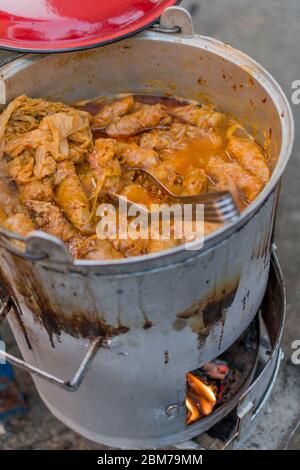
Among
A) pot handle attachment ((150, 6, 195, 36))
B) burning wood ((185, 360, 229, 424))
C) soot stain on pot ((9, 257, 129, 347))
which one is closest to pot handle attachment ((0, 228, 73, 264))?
soot stain on pot ((9, 257, 129, 347))

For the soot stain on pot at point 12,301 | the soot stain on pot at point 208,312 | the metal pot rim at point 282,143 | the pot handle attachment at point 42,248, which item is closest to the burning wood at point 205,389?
the soot stain on pot at point 208,312

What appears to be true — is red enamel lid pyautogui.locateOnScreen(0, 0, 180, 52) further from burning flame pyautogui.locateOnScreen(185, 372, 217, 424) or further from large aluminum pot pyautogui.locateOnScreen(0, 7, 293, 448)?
burning flame pyautogui.locateOnScreen(185, 372, 217, 424)

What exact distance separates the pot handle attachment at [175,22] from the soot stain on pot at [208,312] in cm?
135

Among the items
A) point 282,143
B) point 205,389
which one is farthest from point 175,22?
point 205,389

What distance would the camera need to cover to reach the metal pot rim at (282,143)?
6.04 ft

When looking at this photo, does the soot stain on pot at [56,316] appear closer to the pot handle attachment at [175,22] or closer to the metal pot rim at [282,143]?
the metal pot rim at [282,143]

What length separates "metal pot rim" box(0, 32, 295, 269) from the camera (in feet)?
6.04

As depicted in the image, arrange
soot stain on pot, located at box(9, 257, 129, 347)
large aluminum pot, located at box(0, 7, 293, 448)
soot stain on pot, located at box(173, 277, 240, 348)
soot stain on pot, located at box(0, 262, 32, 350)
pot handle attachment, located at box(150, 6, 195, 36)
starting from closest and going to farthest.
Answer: large aluminum pot, located at box(0, 7, 293, 448), soot stain on pot, located at box(9, 257, 129, 347), soot stain on pot, located at box(173, 277, 240, 348), soot stain on pot, located at box(0, 262, 32, 350), pot handle attachment, located at box(150, 6, 195, 36)

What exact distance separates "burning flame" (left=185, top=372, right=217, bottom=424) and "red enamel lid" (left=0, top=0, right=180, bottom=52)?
6.48ft

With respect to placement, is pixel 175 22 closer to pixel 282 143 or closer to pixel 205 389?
pixel 282 143

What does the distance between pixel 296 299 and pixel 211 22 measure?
393 centimetres

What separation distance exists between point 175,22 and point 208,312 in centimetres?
150
